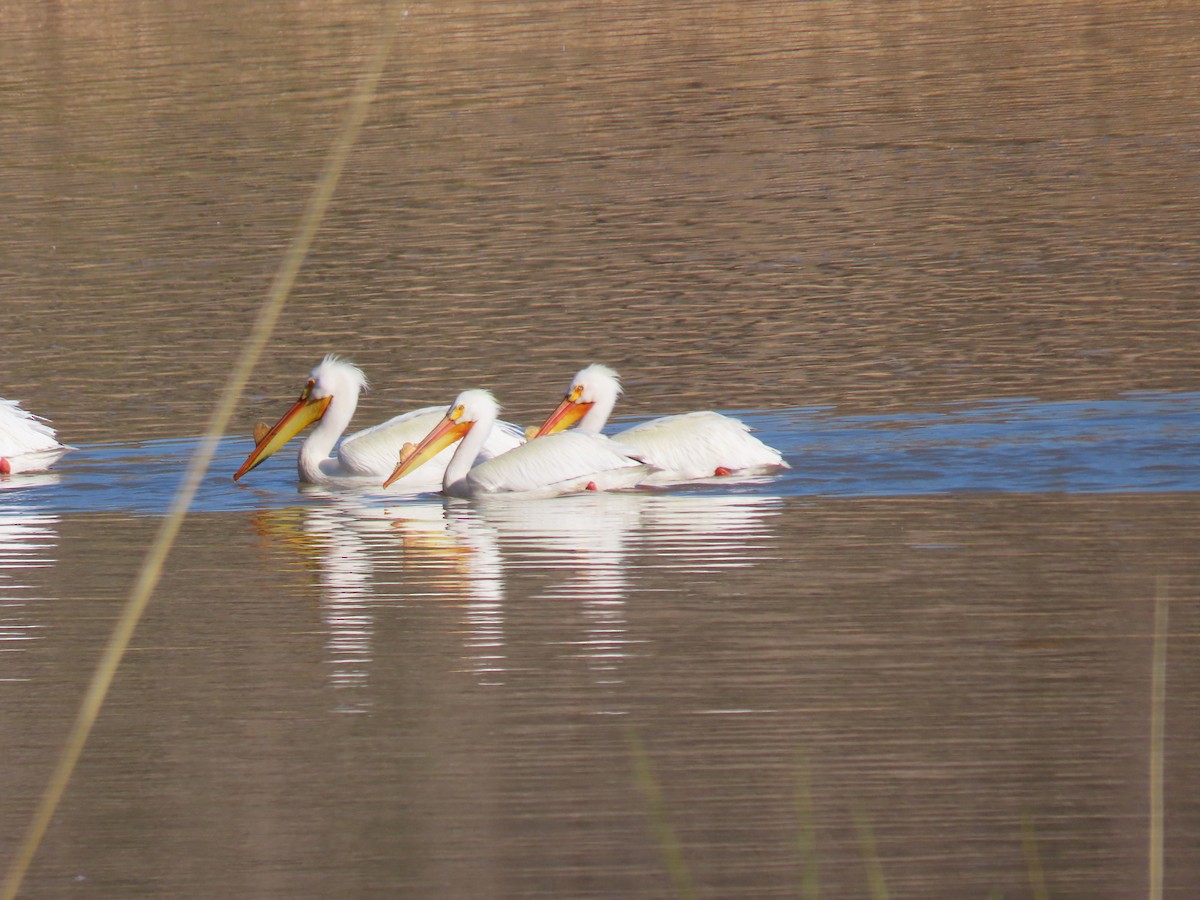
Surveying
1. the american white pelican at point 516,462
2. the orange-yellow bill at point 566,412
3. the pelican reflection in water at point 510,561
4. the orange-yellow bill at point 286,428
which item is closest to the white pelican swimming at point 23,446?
the orange-yellow bill at point 286,428

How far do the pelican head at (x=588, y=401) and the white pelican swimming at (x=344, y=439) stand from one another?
0.22m

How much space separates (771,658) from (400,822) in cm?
158

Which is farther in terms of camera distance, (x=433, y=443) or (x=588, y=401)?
(x=588, y=401)

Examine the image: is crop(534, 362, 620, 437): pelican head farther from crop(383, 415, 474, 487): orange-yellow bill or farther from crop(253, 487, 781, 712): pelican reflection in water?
crop(253, 487, 781, 712): pelican reflection in water

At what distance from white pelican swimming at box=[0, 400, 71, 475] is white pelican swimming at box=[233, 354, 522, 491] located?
33.5 inches

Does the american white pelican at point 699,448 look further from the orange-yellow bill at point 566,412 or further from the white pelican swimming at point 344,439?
the white pelican swimming at point 344,439

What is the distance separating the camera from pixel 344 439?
404 inches

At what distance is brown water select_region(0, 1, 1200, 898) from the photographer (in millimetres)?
4949

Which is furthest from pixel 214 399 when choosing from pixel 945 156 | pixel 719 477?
pixel 945 156

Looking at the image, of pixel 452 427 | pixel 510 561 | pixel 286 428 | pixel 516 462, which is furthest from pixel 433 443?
pixel 510 561

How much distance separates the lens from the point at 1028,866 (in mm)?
4555

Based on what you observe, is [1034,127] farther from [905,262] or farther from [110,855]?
[110,855]

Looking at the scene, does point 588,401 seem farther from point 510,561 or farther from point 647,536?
point 510,561

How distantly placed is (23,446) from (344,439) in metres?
1.42
